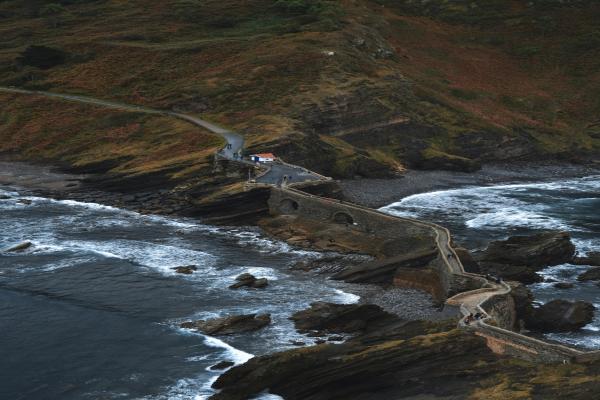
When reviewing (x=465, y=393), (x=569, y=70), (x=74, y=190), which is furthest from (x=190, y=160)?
(x=569, y=70)

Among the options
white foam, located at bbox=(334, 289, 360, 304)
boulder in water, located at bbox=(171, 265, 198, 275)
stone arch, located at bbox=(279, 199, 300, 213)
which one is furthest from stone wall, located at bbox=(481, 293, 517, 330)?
stone arch, located at bbox=(279, 199, 300, 213)

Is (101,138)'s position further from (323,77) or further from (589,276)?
(589,276)

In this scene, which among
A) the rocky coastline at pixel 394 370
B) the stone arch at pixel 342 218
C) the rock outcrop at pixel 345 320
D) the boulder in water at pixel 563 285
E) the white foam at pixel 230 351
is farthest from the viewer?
the stone arch at pixel 342 218

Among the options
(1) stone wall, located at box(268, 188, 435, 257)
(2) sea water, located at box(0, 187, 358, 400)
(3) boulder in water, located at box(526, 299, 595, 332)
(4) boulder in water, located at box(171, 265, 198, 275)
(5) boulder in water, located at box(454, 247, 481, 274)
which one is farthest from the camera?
(1) stone wall, located at box(268, 188, 435, 257)

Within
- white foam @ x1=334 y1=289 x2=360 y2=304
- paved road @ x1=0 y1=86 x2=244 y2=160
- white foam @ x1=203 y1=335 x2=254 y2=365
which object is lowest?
white foam @ x1=334 y1=289 x2=360 y2=304

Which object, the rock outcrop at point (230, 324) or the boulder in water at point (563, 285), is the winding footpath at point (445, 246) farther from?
the rock outcrop at point (230, 324)

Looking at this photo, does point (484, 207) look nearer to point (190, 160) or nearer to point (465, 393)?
point (190, 160)

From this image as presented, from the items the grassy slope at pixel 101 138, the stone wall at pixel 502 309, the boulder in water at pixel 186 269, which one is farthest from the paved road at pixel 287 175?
the stone wall at pixel 502 309

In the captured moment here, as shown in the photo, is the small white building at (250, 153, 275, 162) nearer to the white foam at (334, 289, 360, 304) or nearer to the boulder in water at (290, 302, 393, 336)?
the white foam at (334, 289, 360, 304)
